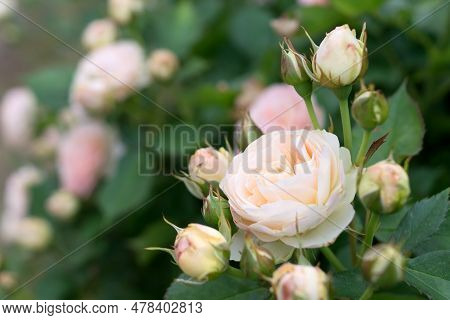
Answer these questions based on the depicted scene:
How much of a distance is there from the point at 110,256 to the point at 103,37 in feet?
1.01

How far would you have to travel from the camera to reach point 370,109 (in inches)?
17.4

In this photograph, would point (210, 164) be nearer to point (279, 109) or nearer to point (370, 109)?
point (370, 109)

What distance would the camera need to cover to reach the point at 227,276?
0.48 metres

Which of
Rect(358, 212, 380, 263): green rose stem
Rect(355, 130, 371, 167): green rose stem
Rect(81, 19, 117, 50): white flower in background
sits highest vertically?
Rect(81, 19, 117, 50): white flower in background

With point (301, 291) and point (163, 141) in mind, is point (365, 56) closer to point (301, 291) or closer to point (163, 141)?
point (301, 291)

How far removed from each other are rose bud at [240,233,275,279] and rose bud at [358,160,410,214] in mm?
70

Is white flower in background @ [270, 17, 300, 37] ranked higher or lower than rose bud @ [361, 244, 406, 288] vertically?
higher

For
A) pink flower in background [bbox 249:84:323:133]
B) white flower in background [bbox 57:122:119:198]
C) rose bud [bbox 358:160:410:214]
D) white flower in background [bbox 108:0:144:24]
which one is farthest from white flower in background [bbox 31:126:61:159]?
rose bud [bbox 358:160:410:214]

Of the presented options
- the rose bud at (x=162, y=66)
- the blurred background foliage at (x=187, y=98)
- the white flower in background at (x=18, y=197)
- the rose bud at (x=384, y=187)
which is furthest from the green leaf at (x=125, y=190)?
the rose bud at (x=384, y=187)

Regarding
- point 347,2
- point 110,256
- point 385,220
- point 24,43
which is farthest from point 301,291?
point 24,43

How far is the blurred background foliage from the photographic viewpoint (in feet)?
2.51

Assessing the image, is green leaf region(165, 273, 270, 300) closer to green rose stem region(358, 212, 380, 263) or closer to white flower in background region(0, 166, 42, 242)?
green rose stem region(358, 212, 380, 263)

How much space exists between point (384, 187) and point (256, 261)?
0.09 metres
